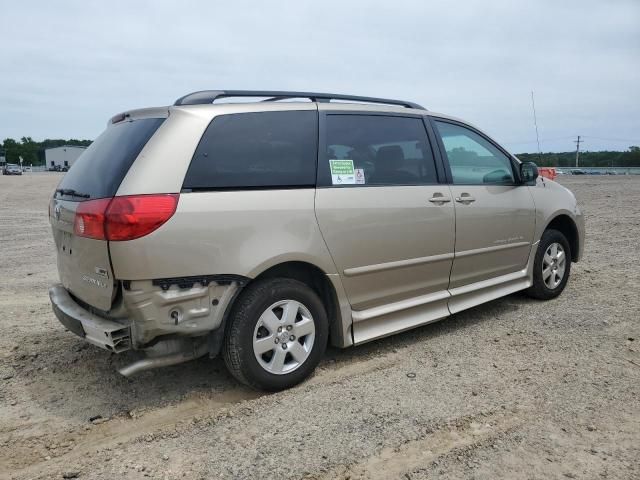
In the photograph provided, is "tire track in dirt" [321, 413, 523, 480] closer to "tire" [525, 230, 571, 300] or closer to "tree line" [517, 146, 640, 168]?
"tire" [525, 230, 571, 300]

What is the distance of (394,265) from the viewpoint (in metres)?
3.92

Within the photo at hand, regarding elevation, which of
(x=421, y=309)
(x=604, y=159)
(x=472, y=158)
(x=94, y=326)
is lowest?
(x=421, y=309)

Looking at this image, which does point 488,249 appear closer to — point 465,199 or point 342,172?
point 465,199

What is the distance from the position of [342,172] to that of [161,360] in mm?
1710

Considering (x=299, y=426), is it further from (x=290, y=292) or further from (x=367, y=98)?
(x=367, y=98)

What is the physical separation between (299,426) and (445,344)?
1.70m

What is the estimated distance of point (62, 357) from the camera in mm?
4027

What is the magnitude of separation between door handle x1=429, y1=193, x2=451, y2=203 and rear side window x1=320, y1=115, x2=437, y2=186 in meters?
0.12

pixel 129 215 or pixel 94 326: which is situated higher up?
pixel 129 215

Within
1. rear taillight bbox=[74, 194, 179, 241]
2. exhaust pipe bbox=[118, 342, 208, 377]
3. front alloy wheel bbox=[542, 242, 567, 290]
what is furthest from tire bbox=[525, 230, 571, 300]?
rear taillight bbox=[74, 194, 179, 241]

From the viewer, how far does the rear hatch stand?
3.02 metres

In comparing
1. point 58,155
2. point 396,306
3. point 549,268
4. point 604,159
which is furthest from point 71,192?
point 58,155

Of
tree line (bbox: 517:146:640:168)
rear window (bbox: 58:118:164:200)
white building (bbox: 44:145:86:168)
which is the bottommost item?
rear window (bbox: 58:118:164:200)

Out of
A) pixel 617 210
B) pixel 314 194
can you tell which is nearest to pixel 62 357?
pixel 314 194
